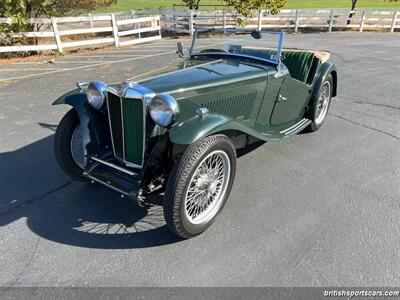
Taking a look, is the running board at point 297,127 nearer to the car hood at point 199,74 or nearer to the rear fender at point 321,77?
the rear fender at point 321,77

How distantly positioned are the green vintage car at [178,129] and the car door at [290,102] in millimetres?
32

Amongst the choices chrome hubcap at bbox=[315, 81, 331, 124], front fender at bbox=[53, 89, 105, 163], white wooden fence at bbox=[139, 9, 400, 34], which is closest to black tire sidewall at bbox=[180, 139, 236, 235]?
front fender at bbox=[53, 89, 105, 163]

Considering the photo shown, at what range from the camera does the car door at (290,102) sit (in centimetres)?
397

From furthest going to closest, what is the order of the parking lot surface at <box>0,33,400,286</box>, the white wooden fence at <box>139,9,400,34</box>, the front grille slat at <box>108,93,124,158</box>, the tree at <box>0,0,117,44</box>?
the white wooden fence at <box>139,9,400,34</box> → the tree at <box>0,0,117,44</box> → the front grille slat at <box>108,93,124,158</box> → the parking lot surface at <box>0,33,400,286</box>

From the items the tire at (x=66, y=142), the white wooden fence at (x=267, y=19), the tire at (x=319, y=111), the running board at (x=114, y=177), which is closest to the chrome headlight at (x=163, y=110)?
the running board at (x=114, y=177)

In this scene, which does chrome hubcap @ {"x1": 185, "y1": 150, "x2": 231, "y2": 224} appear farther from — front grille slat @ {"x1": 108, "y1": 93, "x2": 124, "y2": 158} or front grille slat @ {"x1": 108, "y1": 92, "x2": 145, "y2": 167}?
front grille slat @ {"x1": 108, "y1": 93, "x2": 124, "y2": 158}

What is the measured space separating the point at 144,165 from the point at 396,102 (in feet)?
17.9

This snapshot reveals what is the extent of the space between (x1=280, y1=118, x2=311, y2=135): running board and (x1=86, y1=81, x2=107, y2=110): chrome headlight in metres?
2.19

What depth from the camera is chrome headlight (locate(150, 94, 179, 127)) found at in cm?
264

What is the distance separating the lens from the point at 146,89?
9.50 feet

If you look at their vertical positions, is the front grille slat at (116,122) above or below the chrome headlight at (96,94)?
below

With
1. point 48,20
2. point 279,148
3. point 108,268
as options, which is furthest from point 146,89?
point 48,20

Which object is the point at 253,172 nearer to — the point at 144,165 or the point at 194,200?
the point at 194,200

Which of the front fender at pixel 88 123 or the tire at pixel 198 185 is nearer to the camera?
the tire at pixel 198 185
